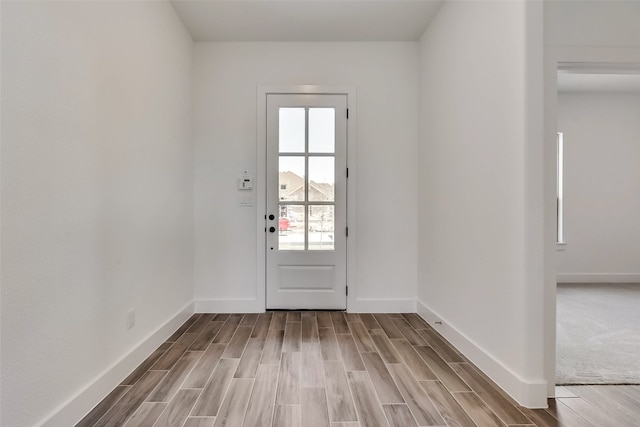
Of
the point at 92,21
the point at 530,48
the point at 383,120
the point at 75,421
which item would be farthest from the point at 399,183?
the point at 75,421

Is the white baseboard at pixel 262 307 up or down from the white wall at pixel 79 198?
down

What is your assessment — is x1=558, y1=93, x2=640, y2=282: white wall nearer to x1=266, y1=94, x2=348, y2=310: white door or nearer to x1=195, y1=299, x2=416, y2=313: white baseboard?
x1=195, y1=299, x2=416, y2=313: white baseboard

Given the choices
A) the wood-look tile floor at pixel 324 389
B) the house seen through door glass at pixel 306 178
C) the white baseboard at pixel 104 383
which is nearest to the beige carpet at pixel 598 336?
the wood-look tile floor at pixel 324 389

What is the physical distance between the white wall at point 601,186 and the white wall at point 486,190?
3.13 metres

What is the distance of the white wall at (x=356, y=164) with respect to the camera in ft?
11.5

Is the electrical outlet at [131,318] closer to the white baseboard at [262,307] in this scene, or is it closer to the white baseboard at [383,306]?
the white baseboard at [262,307]

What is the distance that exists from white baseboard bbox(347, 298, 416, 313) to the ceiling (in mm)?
2705

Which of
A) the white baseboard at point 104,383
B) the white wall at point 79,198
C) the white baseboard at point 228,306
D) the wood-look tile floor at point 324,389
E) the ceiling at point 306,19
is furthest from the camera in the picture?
the white baseboard at point 228,306

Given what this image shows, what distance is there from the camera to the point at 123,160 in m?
2.16

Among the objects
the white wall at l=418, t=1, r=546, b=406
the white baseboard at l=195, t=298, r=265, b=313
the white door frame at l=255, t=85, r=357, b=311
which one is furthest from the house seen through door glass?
the white wall at l=418, t=1, r=546, b=406

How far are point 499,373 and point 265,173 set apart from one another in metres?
2.61

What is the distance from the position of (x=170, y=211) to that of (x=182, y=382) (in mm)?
1422

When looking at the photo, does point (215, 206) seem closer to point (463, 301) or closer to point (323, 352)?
point (323, 352)

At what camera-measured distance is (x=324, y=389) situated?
6.50ft
